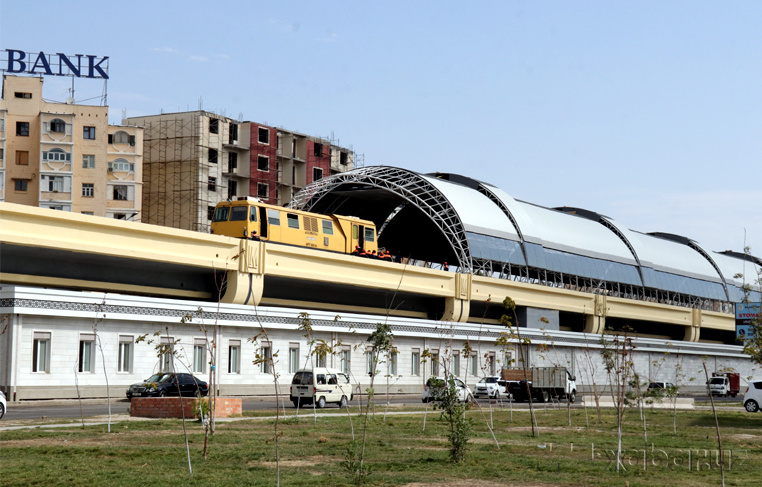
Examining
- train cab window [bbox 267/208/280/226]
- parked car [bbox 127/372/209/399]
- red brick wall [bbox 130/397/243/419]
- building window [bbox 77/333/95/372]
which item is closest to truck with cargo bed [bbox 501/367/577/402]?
train cab window [bbox 267/208/280/226]

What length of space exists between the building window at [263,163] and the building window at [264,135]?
2115mm

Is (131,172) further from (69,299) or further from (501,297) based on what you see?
(69,299)

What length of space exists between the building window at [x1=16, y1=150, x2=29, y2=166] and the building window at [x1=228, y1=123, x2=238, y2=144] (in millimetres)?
25401

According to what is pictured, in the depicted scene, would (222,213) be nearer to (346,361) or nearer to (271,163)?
(346,361)

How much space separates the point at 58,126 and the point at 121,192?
1058 cm

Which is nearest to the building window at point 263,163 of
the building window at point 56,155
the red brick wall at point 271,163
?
the red brick wall at point 271,163

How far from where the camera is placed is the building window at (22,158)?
99.9 metres

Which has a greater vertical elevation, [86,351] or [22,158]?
[22,158]

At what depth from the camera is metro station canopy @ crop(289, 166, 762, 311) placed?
81375mm

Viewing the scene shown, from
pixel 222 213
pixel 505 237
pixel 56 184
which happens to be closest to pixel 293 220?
pixel 222 213

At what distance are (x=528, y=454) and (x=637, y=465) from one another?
297 cm

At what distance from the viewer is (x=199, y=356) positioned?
56.4 meters

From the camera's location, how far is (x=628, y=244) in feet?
349

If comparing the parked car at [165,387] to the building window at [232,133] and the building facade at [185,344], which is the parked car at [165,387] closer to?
the building facade at [185,344]
